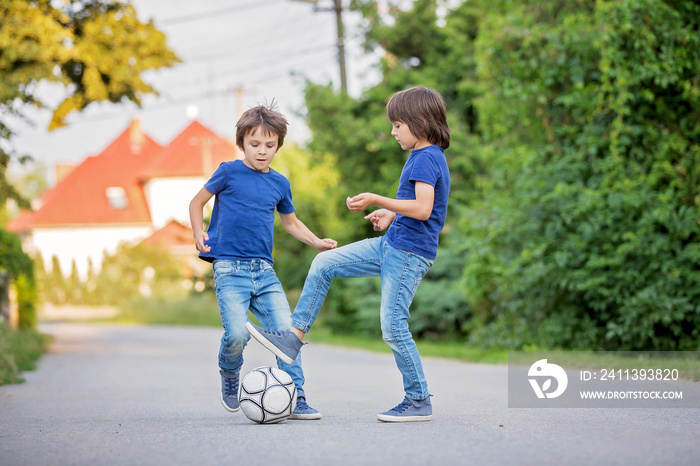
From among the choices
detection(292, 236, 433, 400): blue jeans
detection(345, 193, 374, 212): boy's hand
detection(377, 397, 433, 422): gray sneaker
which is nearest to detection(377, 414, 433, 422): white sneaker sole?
detection(377, 397, 433, 422): gray sneaker

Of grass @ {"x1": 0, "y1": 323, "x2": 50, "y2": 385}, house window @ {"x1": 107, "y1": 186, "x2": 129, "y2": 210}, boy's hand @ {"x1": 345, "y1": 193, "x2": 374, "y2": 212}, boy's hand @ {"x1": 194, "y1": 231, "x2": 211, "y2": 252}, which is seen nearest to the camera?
boy's hand @ {"x1": 345, "y1": 193, "x2": 374, "y2": 212}

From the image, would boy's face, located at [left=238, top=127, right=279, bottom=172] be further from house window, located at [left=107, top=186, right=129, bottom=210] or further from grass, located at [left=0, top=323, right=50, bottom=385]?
house window, located at [left=107, top=186, right=129, bottom=210]

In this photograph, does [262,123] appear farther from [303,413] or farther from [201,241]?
[303,413]

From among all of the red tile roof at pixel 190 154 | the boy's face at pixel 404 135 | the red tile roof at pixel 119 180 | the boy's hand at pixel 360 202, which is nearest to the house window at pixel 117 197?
the red tile roof at pixel 119 180

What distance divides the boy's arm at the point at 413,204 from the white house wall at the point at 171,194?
43.9 metres

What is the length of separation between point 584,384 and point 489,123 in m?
7.19

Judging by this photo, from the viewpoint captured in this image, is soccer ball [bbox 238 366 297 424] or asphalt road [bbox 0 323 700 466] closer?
asphalt road [bbox 0 323 700 466]

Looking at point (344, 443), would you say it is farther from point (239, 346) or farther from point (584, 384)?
point (584, 384)

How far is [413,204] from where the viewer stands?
496 cm

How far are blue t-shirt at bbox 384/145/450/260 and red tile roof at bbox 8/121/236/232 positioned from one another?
142 ft

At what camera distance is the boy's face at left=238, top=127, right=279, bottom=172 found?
5.52m

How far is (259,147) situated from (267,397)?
1517mm

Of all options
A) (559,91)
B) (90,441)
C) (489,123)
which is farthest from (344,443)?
(489,123)

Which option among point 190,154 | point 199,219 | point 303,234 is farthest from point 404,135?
point 190,154
